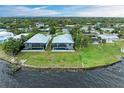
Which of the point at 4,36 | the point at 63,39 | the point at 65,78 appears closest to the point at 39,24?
the point at 63,39

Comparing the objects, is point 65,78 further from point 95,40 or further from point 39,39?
point 95,40

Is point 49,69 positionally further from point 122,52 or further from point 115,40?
point 115,40

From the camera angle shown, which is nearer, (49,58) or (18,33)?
(49,58)

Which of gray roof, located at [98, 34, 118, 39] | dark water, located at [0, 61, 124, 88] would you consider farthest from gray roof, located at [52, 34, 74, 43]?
dark water, located at [0, 61, 124, 88]

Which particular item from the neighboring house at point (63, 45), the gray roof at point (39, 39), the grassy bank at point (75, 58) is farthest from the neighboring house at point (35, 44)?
the grassy bank at point (75, 58)

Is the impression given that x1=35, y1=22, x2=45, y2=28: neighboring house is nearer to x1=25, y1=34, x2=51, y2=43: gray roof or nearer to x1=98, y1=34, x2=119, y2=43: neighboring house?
x1=25, y1=34, x2=51, y2=43: gray roof

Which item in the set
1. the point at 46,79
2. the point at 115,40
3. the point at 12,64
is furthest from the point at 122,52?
the point at 12,64

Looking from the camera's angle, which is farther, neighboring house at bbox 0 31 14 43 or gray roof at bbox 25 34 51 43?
neighboring house at bbox 0 31 14 43
